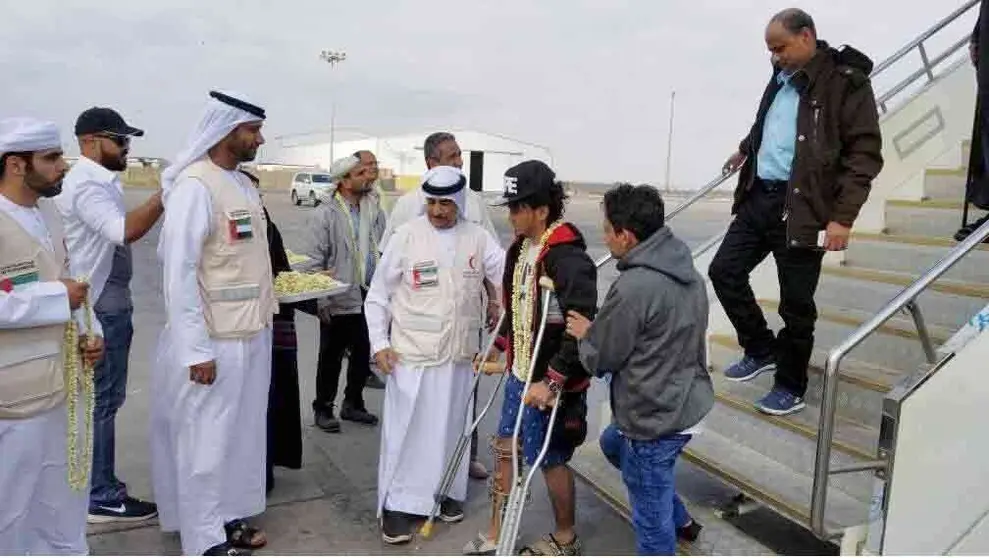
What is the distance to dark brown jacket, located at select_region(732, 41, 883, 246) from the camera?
3.68m

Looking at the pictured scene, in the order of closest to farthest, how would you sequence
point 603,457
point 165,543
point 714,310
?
point 165,543, point 603,457, point 714,310

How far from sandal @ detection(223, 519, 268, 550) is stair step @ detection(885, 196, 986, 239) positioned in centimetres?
443

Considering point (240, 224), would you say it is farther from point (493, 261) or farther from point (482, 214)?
point (482, 214)

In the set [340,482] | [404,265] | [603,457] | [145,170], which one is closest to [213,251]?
[404,265]

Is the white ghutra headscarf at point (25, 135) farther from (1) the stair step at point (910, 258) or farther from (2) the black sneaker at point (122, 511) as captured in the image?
(1) the stair step at point (910, 258)

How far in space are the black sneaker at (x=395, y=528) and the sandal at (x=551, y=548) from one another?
1.95ft

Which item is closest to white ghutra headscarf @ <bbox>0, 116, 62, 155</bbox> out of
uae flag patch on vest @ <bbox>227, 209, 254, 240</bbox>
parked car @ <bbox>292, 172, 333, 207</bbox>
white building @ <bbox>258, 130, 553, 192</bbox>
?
uae flag patch on vest @ <bbox>227, 209, 254, 240</bbox>

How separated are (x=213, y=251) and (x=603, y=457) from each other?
2.28 m

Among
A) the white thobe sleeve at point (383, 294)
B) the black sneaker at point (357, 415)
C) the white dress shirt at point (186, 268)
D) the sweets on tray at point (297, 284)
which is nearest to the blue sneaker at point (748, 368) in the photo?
the white thobe sleeve at point (383, 294)

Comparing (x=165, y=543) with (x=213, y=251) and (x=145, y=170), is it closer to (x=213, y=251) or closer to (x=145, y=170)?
(x=213, y=251)

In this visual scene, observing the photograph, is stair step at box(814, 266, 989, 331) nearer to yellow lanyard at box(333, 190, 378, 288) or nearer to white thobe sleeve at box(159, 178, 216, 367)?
yellow lanyard at box(333, 190, 378, 288)

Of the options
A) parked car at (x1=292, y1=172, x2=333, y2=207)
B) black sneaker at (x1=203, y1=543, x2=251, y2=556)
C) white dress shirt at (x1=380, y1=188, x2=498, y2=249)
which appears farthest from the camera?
parked car at (x1=292, y1=172, x2=333, y2=207)

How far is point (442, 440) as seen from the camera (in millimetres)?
3967

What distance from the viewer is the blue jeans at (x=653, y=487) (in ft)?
9.93
